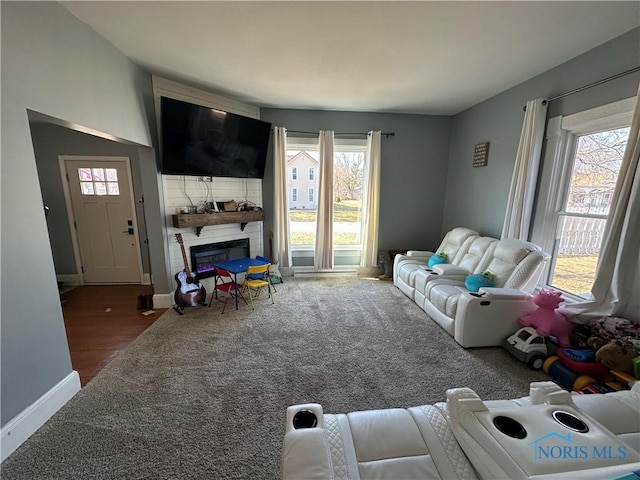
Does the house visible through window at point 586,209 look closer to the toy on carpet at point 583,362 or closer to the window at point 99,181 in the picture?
the toy on carpet at point 583,362

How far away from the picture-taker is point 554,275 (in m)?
2.76

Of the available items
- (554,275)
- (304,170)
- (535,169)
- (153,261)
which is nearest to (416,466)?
(554,275)

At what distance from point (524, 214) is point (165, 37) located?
150 inches

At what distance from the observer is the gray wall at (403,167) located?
4133 mm

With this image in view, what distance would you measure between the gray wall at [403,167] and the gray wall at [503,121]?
246 millimetres

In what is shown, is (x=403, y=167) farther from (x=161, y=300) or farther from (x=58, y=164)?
(x=58, y=164)

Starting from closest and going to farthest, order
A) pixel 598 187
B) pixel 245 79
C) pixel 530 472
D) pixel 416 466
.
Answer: pixel 530 472 < pixel 416 466 < pixel 598 187 < pixel 245 79

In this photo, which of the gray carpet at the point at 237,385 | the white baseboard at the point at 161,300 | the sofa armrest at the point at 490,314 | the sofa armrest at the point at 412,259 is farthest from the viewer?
the sofa armrest at the point at 412,259

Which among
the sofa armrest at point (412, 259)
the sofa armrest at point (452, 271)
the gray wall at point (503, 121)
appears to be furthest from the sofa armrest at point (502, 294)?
the sofa armrest at point (412, 259)

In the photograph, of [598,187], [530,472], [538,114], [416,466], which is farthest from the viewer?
[538,114]

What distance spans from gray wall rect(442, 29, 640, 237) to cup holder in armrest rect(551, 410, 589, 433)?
257 cm

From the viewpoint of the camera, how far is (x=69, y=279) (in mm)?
3887

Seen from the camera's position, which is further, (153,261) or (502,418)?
(153,261)

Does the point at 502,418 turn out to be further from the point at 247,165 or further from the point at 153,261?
the point at 247,165
